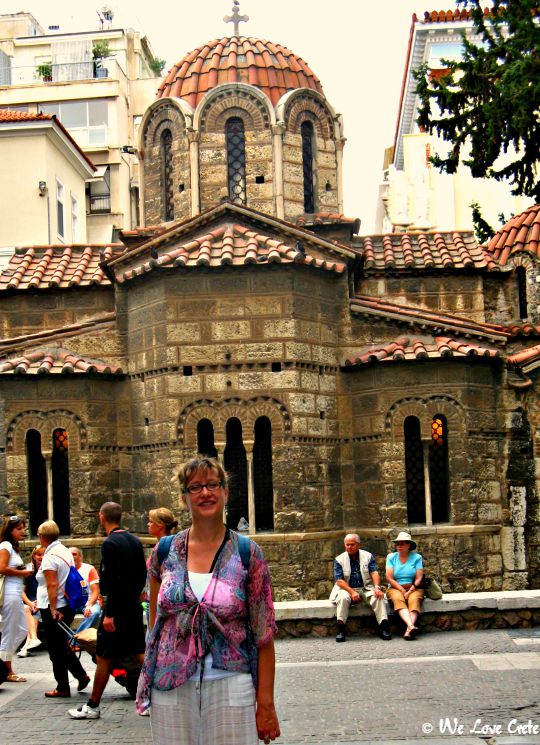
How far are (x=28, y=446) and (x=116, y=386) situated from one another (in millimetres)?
1613

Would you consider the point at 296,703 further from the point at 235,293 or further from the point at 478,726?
the point at 235,293

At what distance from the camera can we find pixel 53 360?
56.5 ft

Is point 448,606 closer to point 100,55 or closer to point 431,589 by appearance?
point 431,589

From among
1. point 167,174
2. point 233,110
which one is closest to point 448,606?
point 233,110

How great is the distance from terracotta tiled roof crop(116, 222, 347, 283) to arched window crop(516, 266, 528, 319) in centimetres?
386

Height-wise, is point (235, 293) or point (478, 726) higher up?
point (235, 293)

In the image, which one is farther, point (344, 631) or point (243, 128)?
point (243, 128)

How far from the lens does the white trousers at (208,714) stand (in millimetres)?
5125

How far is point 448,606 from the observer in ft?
38.9

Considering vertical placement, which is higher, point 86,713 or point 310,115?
point 310,115

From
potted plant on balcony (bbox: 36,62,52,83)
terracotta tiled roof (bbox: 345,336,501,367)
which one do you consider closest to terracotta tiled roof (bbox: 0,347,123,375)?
terracotta tiled roof (bbox: 345,336,501,367)

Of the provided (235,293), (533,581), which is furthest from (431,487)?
(235,293)

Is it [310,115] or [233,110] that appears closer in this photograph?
[233,110]

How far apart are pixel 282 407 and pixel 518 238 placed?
638cm
